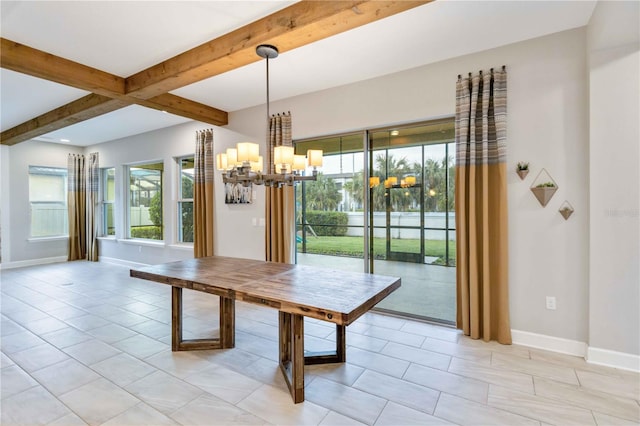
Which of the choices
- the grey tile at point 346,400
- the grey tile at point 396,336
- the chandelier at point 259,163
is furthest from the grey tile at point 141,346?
the grey tile at point 396,336

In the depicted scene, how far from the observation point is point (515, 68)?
2.93m

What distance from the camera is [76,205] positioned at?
738 centimetres

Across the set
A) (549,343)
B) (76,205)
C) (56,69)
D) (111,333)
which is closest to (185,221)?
(111,333)

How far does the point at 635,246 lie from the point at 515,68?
5.95ft

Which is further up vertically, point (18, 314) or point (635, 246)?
point (635, 246)

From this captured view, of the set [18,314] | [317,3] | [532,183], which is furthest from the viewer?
[18,314]

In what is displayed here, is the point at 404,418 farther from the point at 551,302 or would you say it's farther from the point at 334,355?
the point at 551,302

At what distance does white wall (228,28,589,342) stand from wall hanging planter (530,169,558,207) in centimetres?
4

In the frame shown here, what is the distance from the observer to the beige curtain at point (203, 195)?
517 cm

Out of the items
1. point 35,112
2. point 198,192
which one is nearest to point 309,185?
point 198,192

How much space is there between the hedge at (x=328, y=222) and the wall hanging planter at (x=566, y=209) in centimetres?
224

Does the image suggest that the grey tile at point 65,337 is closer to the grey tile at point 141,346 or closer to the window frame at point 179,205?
the grey tile at point 141,346

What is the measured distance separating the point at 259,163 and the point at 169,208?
399 centimetres

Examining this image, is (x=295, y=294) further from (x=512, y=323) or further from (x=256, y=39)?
(x=512, y=323)
